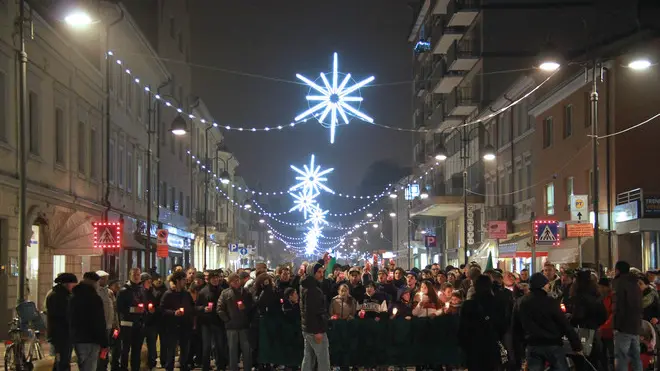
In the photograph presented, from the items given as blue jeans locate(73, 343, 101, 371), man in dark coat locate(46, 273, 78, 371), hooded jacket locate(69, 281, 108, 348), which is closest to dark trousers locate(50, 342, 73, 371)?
man in dark coat locate(46, 273, 78, 371)

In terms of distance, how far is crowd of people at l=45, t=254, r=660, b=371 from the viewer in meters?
13.3

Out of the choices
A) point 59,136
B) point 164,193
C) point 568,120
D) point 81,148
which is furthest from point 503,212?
point 59,136

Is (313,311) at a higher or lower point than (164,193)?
lower

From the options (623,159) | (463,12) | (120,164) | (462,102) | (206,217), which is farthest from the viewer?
(206,217)

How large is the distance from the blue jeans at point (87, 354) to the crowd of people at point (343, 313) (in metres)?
0.02

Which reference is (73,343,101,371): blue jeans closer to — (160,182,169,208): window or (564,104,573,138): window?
(564,104,573,138): window

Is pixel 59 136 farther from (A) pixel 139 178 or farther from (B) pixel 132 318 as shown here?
(A) pixel 139 178

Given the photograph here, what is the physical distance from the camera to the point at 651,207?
2973cm

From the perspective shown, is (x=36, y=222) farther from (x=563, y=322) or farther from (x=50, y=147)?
(x=563, y=322)

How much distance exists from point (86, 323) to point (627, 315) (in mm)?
7742

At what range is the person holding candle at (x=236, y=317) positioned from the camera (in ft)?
58.4

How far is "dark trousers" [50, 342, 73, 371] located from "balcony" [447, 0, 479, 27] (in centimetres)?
4236

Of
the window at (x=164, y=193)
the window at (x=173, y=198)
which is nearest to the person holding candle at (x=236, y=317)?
the window at (x=164, y=193)

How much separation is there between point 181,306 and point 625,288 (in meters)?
8.60
